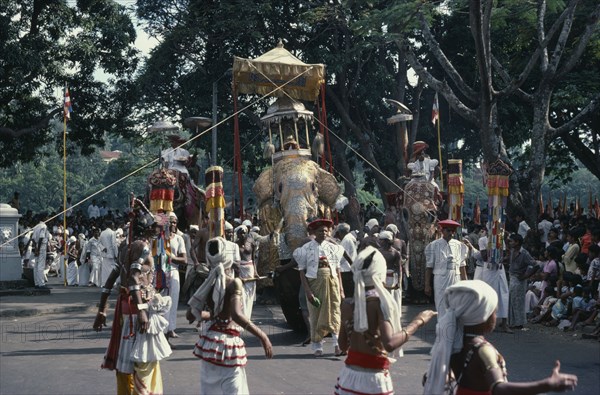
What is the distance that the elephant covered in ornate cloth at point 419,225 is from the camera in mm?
17453

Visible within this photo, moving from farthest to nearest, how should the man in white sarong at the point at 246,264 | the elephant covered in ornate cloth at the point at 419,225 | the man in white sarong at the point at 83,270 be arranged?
the man in white sarong at the point at 83,270, the elephant covered in ornate cloth at the point at 419,225, the man in white sarong at the point at 246,264

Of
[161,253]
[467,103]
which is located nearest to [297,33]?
[467,103]

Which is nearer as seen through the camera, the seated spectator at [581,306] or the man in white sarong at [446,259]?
the man in white sarong at [446,259]

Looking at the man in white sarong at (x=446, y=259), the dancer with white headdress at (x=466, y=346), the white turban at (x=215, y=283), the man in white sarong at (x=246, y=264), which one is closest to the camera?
the dancer with white headdress at (x=466, y=346)

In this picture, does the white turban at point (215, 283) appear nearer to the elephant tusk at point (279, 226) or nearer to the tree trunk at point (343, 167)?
the elephant tusk at point (279, 226)

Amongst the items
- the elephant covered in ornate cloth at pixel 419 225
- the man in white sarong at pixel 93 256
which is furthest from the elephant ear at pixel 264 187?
the man in white sarong at pixel 93 256

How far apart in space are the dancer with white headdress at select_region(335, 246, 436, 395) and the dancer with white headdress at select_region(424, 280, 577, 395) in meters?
0.60

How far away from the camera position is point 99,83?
2919 centimetres

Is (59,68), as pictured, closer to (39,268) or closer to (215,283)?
(39,268)

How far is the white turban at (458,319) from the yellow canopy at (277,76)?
11966 mm

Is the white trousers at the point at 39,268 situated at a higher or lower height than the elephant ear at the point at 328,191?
lower

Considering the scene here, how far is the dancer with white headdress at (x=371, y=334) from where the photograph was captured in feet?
18.7

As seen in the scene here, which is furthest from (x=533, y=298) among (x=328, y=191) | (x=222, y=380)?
(x=222, y=380)

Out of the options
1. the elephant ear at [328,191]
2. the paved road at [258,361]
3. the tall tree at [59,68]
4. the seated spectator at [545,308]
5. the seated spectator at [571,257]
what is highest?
the tall tree at [59,68]
